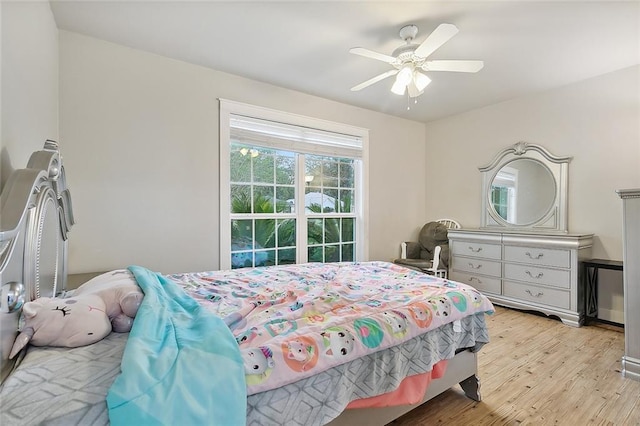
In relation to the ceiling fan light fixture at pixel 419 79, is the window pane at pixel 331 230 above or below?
below

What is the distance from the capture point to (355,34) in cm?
245

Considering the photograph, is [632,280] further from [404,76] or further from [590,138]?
[404,76]

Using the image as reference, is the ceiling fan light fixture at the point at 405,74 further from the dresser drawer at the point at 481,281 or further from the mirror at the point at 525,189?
the dresser drawer at the point at 481,281

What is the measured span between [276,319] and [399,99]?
3376 millimetres

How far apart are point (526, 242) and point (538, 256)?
0.18m

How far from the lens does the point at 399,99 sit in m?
3.90

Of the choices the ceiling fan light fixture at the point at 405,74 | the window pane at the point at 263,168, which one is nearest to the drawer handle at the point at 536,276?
the ceiling fan light fixture at the point at 405,74

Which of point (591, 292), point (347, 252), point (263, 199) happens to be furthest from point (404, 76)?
point (591, 292)

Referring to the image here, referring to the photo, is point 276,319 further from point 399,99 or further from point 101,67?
point 399,99

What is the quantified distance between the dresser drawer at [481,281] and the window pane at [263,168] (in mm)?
2733

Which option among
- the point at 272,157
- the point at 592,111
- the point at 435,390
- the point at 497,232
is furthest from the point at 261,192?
the point at 592,111

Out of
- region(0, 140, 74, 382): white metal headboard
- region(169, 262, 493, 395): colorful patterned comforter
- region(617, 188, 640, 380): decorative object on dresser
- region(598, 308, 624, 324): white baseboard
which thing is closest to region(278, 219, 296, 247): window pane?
region(169, 262, 493, 395): colorful patterned comforter

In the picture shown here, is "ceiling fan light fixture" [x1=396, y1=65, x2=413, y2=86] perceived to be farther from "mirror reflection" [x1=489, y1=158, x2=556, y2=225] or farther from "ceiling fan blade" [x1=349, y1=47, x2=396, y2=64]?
"mirror reflection" [x1=489, y1=158, x2=556, y2=225]

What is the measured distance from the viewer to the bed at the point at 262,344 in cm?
86
